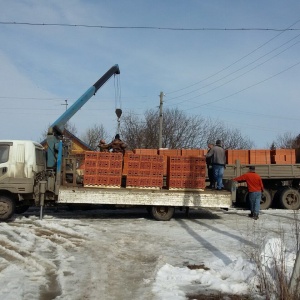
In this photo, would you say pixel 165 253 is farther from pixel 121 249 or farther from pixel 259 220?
pixel 259 220

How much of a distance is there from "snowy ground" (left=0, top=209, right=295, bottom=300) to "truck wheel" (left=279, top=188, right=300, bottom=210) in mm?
3526

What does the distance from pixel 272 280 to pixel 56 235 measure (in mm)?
5737

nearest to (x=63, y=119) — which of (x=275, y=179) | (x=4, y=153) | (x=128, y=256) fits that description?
(x=4, y=153)

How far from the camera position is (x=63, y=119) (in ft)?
44.2

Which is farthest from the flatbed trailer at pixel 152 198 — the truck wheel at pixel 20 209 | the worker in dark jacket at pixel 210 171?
the truck wheel at pixel 20 209

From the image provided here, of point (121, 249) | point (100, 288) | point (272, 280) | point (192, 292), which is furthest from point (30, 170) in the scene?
point (272, 280)

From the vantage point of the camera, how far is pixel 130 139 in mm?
42625

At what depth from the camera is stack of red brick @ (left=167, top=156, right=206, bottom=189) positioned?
11477 mm

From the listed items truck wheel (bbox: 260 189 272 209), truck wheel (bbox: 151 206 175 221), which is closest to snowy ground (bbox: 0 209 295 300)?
truck wheel (bbox: 151 206 175 221)

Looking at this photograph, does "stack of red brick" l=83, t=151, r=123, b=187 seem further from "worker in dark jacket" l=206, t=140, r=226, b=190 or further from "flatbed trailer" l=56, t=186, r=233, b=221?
"worker in dark jacket" l=206, t=140, r=226, b=190

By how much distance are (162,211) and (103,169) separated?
216cm

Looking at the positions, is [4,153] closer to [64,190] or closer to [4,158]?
[4,158]

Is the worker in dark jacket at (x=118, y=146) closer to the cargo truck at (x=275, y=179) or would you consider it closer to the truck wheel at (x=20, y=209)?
the truck wheel at (x=20, y=209)

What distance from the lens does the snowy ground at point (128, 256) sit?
531cm
